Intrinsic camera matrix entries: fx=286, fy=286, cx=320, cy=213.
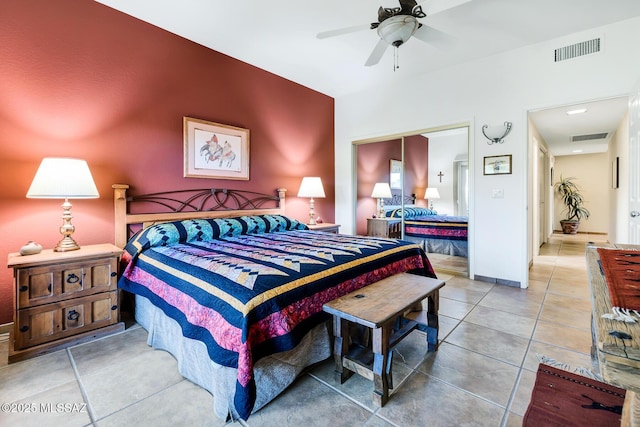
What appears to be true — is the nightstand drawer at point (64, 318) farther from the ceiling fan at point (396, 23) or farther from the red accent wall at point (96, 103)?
the ceiling fan at point (396, 23)

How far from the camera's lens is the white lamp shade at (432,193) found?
504 cm

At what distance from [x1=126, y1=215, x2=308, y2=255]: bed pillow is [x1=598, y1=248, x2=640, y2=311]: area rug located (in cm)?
282

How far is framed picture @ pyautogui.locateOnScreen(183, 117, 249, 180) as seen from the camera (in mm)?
3311

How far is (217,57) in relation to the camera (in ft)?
11.7

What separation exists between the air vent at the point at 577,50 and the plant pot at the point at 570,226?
6.73m

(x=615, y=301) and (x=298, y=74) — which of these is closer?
(x=615, y=301)

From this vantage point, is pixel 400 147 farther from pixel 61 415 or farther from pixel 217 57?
pixel 61 415

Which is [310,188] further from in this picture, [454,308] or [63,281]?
[63,281]

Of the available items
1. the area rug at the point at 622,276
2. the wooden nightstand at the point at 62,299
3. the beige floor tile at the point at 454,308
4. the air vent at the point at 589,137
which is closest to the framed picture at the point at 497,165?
the beige floor tile at the point at 454,308

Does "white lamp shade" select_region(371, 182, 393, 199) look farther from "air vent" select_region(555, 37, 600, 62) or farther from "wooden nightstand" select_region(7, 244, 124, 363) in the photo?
"wooden nightstand" select_region(7, 244, 124, 363)

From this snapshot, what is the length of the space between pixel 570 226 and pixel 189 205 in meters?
9.74

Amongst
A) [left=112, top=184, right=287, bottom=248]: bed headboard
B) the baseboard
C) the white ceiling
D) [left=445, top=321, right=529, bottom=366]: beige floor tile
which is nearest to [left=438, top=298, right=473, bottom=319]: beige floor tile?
[left=445, top=321, right=529, bottom=366]: beige floor tile

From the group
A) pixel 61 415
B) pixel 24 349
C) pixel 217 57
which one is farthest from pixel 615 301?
pixel 217 57

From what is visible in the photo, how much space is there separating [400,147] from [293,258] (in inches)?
136
